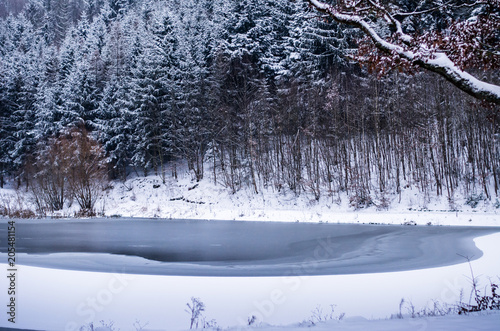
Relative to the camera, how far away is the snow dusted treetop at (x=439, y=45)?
4473 millimetres

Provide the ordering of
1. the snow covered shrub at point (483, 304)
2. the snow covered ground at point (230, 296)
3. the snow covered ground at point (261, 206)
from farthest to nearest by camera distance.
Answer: the snow covered ground at point (261, 206) < the snow covered ground at point (230, 296) < the snow covered shrub at point (483, 304)

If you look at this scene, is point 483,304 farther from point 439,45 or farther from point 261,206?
point 261,206

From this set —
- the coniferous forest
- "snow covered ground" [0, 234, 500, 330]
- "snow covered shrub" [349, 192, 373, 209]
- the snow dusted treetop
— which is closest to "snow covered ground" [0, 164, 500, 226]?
"snow covered shrub" [349, 192, 373, 209]

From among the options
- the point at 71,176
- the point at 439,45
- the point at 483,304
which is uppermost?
the point at 71,176

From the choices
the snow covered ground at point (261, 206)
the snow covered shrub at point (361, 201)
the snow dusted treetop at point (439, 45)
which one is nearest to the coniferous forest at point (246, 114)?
the snow covered shrub at point (361, 201)

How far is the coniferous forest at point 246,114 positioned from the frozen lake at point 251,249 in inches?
338

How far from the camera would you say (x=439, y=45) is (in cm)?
473

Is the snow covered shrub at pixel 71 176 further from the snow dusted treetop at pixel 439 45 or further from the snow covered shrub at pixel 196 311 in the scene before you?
the snow dusted treetop at pixel 439 45

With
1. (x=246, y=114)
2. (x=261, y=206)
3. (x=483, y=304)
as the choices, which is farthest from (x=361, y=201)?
(x=483, y=304)

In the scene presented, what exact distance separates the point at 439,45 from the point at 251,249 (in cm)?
888

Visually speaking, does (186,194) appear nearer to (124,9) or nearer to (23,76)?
(23,76)

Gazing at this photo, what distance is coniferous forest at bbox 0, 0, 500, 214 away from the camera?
23656 mm

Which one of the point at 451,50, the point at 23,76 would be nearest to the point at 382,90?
the point at 451,50

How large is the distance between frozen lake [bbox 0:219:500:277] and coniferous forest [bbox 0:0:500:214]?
8589 mm
